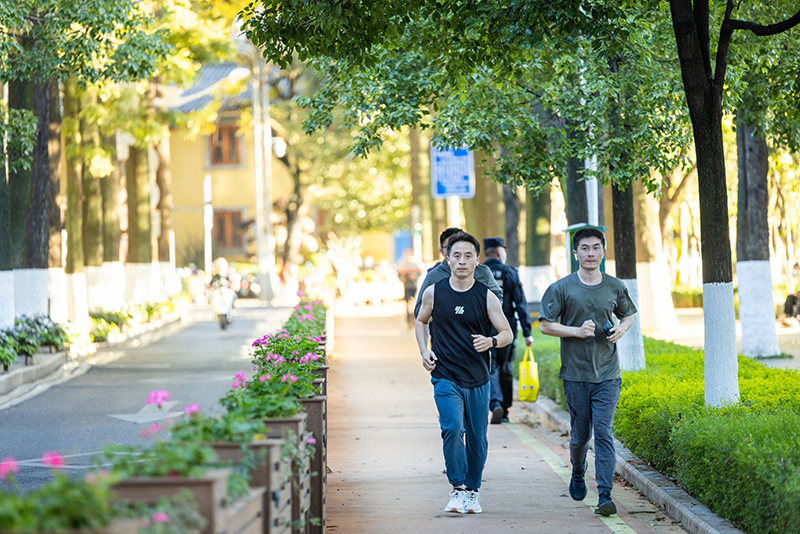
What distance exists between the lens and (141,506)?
3670 millimetres

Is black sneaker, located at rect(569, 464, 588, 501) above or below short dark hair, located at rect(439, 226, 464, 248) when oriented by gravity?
below

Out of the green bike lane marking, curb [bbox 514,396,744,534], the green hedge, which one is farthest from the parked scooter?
curb [bbox 514,396,744,534]

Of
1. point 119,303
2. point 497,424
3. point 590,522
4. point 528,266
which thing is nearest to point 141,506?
point 590,522

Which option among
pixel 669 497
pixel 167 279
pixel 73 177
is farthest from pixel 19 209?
pixel 167 279

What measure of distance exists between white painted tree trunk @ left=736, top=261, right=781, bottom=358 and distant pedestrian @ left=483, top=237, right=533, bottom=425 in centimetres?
658

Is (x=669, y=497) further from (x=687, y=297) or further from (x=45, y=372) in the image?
(x=687, y=297)

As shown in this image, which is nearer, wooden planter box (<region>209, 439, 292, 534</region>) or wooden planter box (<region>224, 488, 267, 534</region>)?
wooden planter box (<region>224, 488, 267, 534</region>)

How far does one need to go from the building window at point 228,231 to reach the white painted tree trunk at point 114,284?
2720 centimetres

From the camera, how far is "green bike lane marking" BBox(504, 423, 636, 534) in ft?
24.1

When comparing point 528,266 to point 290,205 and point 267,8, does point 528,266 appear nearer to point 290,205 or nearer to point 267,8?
point 267,8

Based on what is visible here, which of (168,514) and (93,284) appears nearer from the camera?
(168,514)

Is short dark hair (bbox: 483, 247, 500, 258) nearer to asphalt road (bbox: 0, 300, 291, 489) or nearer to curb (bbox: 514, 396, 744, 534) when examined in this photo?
curb (bbox: 514, 396, 744, 534)

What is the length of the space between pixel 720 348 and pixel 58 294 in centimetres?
1548

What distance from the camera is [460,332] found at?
7695 mm
